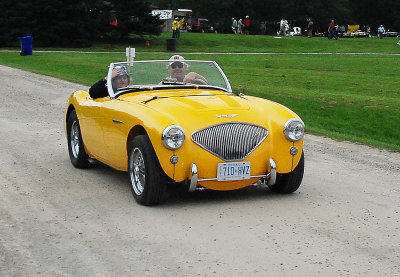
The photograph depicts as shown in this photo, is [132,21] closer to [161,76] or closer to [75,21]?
[75,21]

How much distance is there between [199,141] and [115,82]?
85.7 inches

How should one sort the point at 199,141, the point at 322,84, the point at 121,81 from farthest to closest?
1. the point at 322,84
2. the point at 121,81
3. the point at 199,141

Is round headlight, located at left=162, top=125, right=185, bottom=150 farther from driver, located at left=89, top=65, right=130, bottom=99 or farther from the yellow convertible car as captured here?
driver, located at left=89, top=65, right=130, bottom=99

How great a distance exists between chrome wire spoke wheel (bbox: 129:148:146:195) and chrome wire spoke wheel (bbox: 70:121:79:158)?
210 centimetres

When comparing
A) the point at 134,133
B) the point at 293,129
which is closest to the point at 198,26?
the point at 134,133

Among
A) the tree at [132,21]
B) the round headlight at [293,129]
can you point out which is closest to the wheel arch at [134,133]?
the round headlight at [293,129]

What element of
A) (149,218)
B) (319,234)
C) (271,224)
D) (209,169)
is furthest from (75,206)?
(319,234)

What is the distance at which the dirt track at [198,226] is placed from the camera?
18.1 ft

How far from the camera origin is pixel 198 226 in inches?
263

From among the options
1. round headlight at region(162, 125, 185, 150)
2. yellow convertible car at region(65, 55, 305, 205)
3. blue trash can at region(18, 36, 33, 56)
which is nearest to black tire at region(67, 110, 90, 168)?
yellow convertible car at region(65, 55, 305, 205)

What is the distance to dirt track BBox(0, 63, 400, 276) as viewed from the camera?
5.52m

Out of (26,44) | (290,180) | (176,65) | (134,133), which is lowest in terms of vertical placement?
(26,44)

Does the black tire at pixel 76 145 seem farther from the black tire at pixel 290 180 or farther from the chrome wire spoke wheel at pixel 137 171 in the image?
the black tire at pixel 290 180

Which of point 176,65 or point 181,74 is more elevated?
point 176,65
